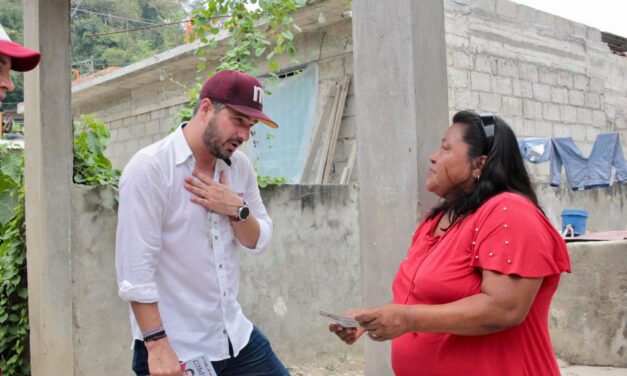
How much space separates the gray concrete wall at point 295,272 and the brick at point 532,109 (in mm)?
3907

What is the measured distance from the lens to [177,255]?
2506mm

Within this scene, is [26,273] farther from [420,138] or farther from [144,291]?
[420,138]

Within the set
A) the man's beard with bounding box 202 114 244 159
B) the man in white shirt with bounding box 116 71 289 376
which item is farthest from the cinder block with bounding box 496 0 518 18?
the man's beard with bounding box 202 114 244 159

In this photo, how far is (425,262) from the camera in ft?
7.55

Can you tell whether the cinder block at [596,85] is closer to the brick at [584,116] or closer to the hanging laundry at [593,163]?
the brick at [584,116]

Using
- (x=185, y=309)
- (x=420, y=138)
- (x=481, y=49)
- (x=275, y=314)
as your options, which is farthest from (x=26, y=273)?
(x=481, y=49)

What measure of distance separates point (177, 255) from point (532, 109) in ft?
26.2

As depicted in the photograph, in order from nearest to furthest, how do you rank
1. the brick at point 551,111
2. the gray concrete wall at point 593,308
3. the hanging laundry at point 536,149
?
the gray concrete wall at point 593,308, the hanging laundry at point 536,149, the brick at point 551,111

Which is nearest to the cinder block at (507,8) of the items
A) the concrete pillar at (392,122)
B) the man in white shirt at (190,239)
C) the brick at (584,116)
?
the brick at (584,116)

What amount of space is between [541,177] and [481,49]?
2.17 metres

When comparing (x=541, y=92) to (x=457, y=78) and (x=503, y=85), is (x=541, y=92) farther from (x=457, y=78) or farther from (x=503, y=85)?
(x=457, y=78)

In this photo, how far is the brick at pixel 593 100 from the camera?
10.5 m

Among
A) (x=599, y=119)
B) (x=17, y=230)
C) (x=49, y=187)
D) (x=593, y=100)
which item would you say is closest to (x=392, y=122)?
(x=49, y=187)

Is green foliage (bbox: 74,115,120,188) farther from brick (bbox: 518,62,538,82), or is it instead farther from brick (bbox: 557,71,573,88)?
brick (bbox: 557,71,573,88)
